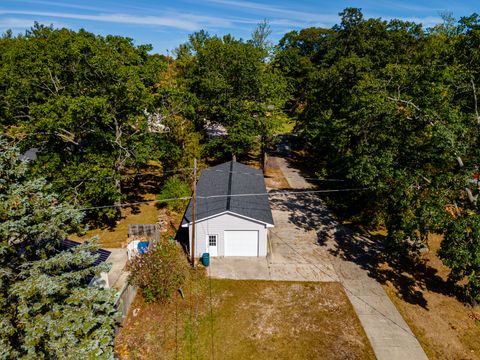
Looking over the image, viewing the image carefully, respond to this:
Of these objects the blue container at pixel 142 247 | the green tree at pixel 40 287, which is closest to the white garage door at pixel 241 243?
the blue container at pixel 142 247

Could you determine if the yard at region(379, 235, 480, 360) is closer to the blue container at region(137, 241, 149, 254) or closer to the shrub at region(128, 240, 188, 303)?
the shrub at region(128, 240, 188, 303)

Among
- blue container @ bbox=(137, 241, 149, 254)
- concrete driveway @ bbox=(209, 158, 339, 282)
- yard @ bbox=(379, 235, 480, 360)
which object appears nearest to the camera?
yard @ bbox=(379, 235, 480, 360)

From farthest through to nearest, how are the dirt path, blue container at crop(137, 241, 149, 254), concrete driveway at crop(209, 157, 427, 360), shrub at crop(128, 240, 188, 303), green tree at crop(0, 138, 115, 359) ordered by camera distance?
1. blue container at crop(137, 241, 149, 254)
2. shrub at crop(128, 240, 188, 303)
3. concrete driveway at crop(209, 157, 427, 360)
4. the dirt path
5. green tree at crop(0, 138, 115, 359)

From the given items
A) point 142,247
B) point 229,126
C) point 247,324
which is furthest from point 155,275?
point 229,126

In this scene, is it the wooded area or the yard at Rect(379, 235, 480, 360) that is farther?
the yard at Rect(379, 235, 480, 360)

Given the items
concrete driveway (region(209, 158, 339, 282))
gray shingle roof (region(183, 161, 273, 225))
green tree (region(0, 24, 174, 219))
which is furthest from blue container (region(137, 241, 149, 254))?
green tree (region(0, 24, 174, 219))

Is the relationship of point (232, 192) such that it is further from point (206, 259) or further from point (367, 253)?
point (367, 253)
